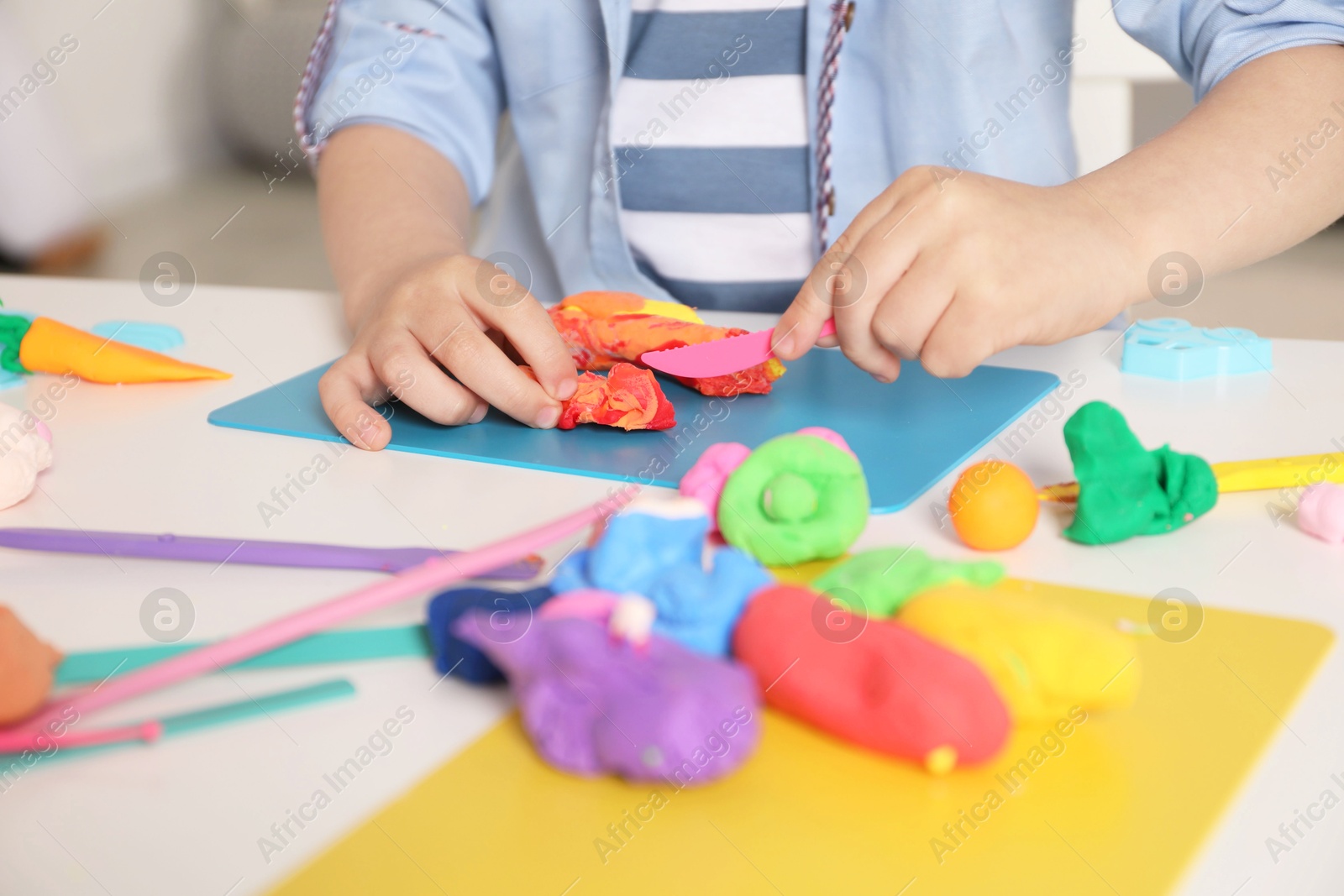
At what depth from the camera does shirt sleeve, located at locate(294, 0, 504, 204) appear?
1.00m

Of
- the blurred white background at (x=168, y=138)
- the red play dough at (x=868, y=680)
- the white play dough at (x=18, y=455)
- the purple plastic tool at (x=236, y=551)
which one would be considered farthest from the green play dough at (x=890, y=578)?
the blurred white background at (x=168, y=138)

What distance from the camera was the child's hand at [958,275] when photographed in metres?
0.61

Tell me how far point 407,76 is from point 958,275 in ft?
2.04

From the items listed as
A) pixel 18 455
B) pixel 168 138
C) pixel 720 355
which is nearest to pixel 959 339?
pixel 720 355

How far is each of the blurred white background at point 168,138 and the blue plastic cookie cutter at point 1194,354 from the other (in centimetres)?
202

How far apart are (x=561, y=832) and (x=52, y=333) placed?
65 centimetres

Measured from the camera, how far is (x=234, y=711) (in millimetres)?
390

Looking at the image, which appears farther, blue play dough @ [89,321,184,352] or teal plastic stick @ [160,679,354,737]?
blue play dough @ [89,321,184,352]

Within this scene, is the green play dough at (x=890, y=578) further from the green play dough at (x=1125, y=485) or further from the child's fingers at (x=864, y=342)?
the child's fingers at (x=864, y=342)

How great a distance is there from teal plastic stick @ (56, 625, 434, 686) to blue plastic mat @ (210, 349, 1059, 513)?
180 millimetres

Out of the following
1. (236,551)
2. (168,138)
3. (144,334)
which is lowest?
(168,138)

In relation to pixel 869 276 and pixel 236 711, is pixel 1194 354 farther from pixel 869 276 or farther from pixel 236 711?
pixel 236 711

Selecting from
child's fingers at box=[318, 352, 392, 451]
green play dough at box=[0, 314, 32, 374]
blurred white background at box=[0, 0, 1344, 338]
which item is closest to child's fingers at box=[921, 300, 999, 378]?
child's fingers at box=[318, 352, 392, 451]

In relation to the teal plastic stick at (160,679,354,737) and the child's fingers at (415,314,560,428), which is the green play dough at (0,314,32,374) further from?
the teal plastic stick at (160,679,354,737)
